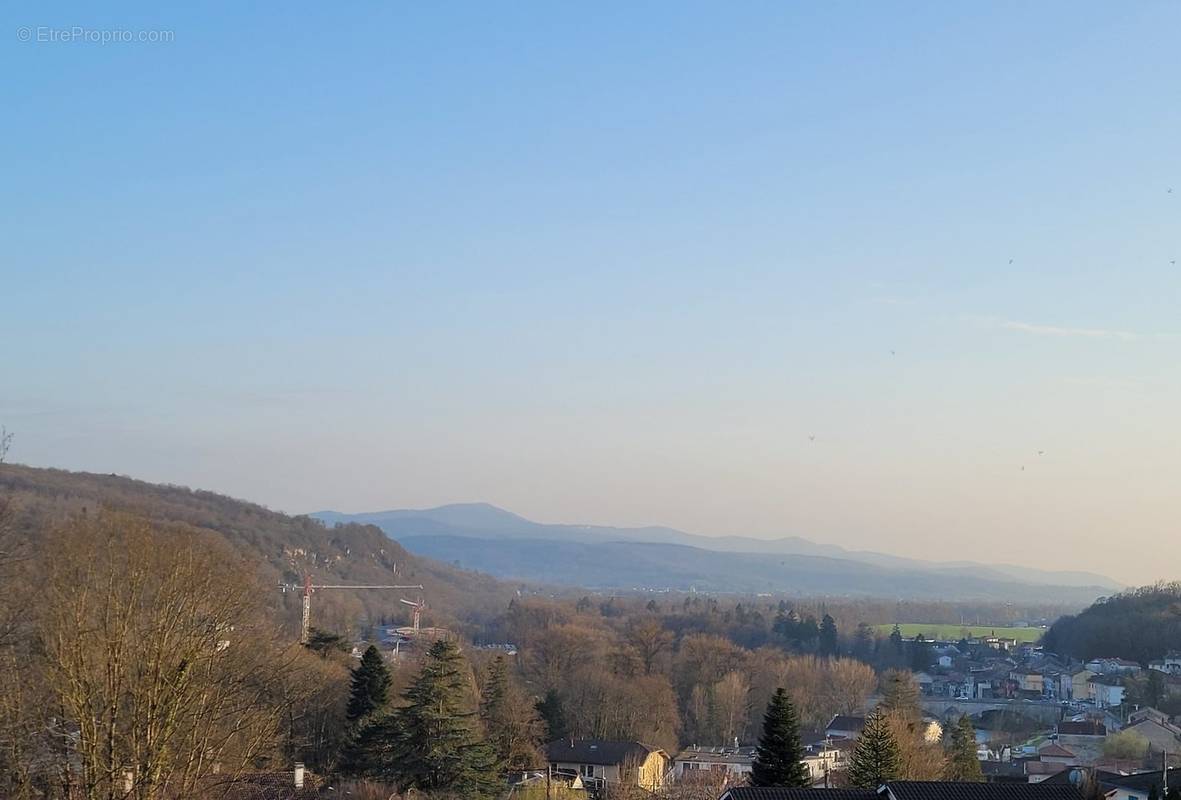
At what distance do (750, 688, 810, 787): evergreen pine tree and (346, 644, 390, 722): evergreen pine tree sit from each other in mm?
10076

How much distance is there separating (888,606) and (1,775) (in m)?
141

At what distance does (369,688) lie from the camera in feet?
95.1

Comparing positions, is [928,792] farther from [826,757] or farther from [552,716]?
[552,716]

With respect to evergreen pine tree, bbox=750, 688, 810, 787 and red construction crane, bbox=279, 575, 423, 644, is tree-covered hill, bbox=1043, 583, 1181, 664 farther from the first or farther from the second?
evergreen pine tree, bbox=750, 688, 810, 787

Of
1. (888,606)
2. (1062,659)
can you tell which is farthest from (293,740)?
(888,606)

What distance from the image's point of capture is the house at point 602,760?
32.9 meters

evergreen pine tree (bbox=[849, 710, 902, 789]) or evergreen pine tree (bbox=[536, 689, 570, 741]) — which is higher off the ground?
evergreen pine tree (bbox=[849, 710, 902, 789])

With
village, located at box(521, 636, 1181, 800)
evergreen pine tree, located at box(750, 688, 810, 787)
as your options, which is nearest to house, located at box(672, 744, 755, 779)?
village, located at box(521, 636, 1181, 800)

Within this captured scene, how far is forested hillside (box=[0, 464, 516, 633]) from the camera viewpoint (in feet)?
279

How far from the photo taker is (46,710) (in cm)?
917

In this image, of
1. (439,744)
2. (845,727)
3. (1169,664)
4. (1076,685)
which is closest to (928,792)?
(439,744)

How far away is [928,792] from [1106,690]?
167 ft

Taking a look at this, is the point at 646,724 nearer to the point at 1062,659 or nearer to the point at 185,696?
the point at 185,696

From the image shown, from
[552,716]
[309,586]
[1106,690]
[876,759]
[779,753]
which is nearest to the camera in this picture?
[779,753]
